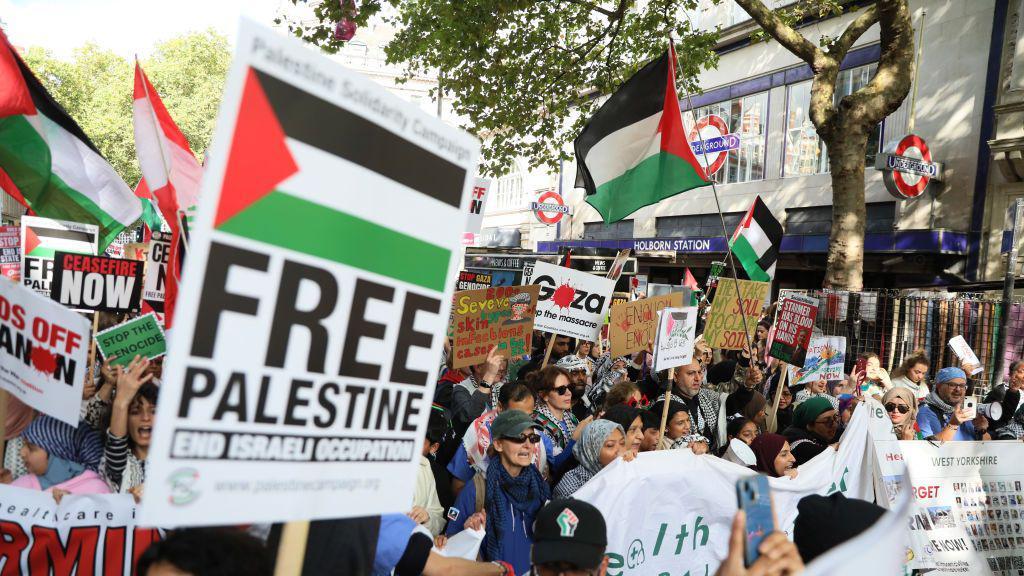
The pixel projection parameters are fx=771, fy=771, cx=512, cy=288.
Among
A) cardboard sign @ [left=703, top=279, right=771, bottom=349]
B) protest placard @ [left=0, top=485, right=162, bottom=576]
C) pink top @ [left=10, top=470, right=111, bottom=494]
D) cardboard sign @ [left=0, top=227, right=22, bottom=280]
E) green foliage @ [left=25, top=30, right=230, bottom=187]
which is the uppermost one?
green foliage @ [left=25, top=30, right=230, bottom=187]

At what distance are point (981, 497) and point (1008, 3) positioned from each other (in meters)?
13.4

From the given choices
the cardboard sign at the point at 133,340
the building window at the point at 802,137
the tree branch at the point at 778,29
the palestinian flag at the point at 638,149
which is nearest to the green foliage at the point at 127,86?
the building window at the point at 802,137

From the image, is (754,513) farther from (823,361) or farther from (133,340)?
(823,361)

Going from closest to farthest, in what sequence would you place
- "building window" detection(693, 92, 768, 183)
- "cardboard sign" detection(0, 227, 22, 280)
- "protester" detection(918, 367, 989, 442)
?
"protester" detection(918, 367, 989, 442) < "cardboard sign" detection(0, 227, 22, 280) < "building window" detection(693, 92, 768, 183)

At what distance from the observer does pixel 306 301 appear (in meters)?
1.69

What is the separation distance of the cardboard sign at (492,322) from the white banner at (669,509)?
285cm

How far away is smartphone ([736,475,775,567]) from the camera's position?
5.39 feet

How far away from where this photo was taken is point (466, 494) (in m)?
3.95

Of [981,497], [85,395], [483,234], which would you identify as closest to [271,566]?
[85,395]

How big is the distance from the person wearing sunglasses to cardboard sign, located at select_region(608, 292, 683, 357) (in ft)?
11.9

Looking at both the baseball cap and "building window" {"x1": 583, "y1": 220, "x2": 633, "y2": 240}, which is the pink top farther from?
"building window" {"x1": 583, "y1": 220, "x2": 633, "y2": 240}

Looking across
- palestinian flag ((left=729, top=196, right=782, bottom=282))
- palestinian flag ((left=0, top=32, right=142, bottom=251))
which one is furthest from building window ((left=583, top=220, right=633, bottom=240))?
palestinian flag ((left=0, top=32, right=142, bottom=251))

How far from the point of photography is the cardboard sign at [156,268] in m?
6.14

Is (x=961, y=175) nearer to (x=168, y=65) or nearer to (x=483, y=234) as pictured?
(x=483, y=234)
